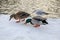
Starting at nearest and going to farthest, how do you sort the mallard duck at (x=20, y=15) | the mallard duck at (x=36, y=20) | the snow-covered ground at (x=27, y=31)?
the snow-covered ground at (x=27, y=31) → the mallard duck at (x=36, y=20) → the mallard duck at (x=20, y=15)

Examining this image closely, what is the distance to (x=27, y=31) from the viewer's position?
58.7 inches

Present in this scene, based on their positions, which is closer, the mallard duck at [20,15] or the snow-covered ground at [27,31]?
the snow-covered ground at [27,31]

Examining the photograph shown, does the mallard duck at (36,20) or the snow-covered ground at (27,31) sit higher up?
the mallard duck at (36,20)

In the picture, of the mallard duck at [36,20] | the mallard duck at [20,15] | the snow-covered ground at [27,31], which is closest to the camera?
the snow-covered ground at [27,31]

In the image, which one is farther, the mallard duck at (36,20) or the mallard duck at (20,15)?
the mallard duck at (20,15)

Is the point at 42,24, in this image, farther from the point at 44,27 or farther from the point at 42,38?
the point at 42,38

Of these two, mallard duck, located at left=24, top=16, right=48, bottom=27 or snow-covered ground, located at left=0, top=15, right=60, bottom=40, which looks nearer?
snow-covered ground, located at left=0, top=15, right=60, bottom=40

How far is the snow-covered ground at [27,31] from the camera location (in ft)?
4.47

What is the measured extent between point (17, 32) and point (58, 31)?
0.35 metres

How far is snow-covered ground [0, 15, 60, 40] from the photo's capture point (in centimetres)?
136

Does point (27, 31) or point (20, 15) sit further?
point (20, 15)

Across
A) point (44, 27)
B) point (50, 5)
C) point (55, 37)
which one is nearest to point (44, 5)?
point (50, 5)

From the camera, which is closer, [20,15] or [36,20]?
A: [36,20]

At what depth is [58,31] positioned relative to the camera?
1.50m
